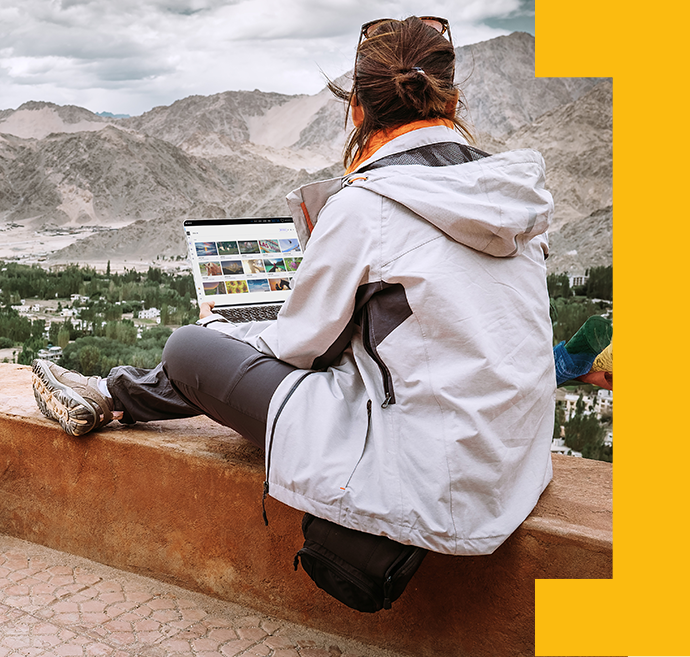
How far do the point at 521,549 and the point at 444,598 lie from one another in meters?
0.20

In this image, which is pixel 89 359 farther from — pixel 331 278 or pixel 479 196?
pixel 479 196

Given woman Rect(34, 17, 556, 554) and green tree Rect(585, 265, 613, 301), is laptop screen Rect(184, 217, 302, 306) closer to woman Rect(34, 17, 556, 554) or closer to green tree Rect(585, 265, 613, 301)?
woman Rect(34, 17, 556, 554)

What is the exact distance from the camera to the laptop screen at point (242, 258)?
1.88 meters

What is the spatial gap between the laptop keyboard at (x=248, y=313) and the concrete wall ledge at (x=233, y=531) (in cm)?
30

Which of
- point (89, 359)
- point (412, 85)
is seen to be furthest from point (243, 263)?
point (89, 359)

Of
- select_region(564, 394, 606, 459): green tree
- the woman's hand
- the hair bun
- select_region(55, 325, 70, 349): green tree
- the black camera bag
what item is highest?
the hair bun

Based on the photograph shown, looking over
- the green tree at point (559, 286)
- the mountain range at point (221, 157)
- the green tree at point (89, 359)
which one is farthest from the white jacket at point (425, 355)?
the mountain range at point (221, 157)

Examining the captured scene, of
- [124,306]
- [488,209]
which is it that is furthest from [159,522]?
[124,306]

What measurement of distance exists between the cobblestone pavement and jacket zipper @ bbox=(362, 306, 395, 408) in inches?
26.3

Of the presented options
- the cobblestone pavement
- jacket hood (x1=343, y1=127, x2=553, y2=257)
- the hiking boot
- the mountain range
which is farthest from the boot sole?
the mountain range

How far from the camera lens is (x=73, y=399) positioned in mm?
1771

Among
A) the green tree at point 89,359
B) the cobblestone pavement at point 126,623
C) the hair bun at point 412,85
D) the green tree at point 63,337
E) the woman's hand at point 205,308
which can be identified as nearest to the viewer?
the hair bun at point 412,85

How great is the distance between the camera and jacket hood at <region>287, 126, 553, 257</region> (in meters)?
1.14

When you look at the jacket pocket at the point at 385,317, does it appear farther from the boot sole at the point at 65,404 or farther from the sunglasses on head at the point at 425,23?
the boot sole at the point at 65,404
